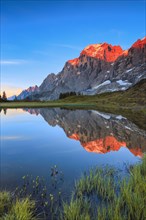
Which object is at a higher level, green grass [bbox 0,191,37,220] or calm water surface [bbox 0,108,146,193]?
green grass [bbox 0,191,37,220]

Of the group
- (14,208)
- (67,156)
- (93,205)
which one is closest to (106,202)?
(93,205)

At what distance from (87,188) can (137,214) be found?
4.52 m

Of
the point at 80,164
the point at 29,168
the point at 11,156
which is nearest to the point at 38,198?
the point at 29,168

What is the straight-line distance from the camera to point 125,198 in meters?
12.7

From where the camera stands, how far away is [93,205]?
13023 millimetres

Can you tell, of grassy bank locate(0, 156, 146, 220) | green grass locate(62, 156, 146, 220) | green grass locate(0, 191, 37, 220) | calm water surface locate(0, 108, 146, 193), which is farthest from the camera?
calm water surface locate(0, 108, 146, 193)

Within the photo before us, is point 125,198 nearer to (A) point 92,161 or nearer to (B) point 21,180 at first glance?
(B) point 21,180

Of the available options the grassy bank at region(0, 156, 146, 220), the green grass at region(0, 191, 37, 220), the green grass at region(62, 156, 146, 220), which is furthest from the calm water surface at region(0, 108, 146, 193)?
the green grass at region(0, 191, 37, 220)

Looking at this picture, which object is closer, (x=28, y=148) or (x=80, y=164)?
(x=80, y=164)

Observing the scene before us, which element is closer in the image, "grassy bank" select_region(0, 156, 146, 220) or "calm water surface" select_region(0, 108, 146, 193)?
"grassy bank" select_region(0, 156, 146, 220)

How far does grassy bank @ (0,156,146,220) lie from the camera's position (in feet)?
35.4

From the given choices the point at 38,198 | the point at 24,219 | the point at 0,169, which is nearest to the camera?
the point at 24,219

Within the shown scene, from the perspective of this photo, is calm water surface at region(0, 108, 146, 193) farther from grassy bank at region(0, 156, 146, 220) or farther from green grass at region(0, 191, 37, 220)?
green grass at region(0, 191, 37, 220)

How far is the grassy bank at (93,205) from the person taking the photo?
1079 cm
